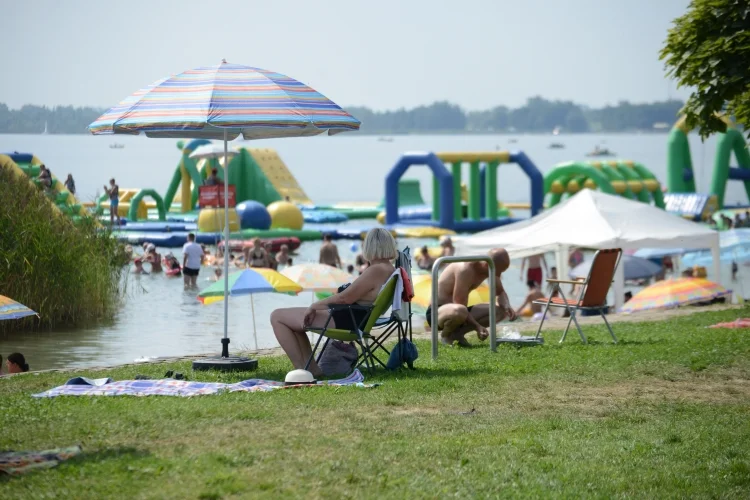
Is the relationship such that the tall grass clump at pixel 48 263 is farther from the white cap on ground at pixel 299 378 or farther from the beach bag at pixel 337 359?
the white cap on ground at pixel 299 378

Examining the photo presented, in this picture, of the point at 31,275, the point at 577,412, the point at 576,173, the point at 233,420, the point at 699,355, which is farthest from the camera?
the point at 576,173

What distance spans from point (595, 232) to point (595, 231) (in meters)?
0.03

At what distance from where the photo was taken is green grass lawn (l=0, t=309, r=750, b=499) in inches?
185

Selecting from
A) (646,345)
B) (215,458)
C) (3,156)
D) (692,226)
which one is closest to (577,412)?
(215,458)

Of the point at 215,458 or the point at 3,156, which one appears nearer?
the point at 215,458

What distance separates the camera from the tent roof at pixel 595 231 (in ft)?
52.1

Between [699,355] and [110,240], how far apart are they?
10.0 m

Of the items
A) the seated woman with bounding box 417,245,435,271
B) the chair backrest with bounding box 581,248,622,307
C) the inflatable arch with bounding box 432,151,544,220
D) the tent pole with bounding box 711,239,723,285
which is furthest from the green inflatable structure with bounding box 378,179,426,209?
the chair backrest with bounding box 581,248,622,307

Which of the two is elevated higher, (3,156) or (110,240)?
(3,156)

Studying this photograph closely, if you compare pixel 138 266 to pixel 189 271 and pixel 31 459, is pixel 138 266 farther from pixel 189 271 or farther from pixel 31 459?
pixel 31 459

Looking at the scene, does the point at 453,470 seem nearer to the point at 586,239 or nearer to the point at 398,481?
the point at 398,481

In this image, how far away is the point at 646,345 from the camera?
950cm

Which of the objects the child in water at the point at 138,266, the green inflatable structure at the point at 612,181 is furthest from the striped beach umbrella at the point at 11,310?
the green inflatable structure at the point at 612,181

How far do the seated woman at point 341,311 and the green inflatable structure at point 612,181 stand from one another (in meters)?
28.8
